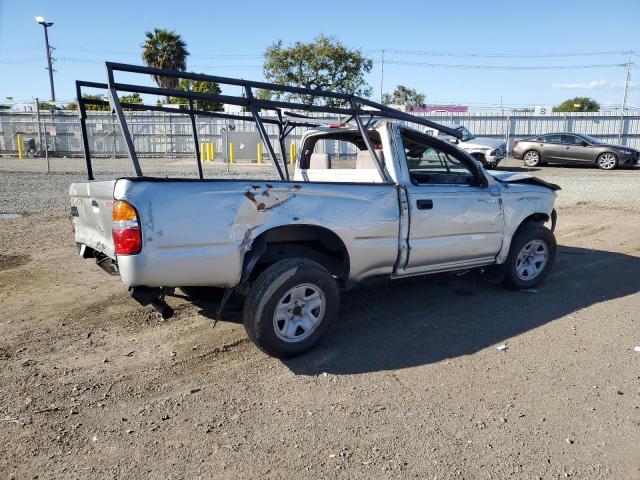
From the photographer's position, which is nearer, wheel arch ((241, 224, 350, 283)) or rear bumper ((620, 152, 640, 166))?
wheel arch ((241, 224, 350, 283))

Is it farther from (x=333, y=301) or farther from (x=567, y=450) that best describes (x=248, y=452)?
(x=567, y=450)

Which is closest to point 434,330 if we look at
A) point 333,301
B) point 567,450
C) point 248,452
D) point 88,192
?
point 333,301

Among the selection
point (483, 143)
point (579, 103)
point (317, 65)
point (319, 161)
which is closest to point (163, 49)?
point (317, 65)

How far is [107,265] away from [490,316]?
3.41 meters

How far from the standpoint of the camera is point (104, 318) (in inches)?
178

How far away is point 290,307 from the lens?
12.3 feet

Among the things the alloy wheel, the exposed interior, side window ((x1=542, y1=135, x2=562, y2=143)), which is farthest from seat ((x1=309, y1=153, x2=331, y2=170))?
side window ((x1=542, y1=135, x2=562, y2=143))

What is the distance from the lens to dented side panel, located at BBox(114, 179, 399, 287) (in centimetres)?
324

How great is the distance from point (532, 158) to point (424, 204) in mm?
18953

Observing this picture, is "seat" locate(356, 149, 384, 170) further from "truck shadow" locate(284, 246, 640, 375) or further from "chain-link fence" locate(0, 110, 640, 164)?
"chain-link fence" locate(0, 110, 640, 164)

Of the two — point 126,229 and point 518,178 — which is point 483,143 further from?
point 126,229

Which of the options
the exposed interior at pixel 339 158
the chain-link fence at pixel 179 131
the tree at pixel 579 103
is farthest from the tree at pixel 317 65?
the tree at pixel 579 103

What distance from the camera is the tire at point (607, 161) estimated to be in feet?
65.9

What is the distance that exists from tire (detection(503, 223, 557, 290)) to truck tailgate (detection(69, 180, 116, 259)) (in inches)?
155
